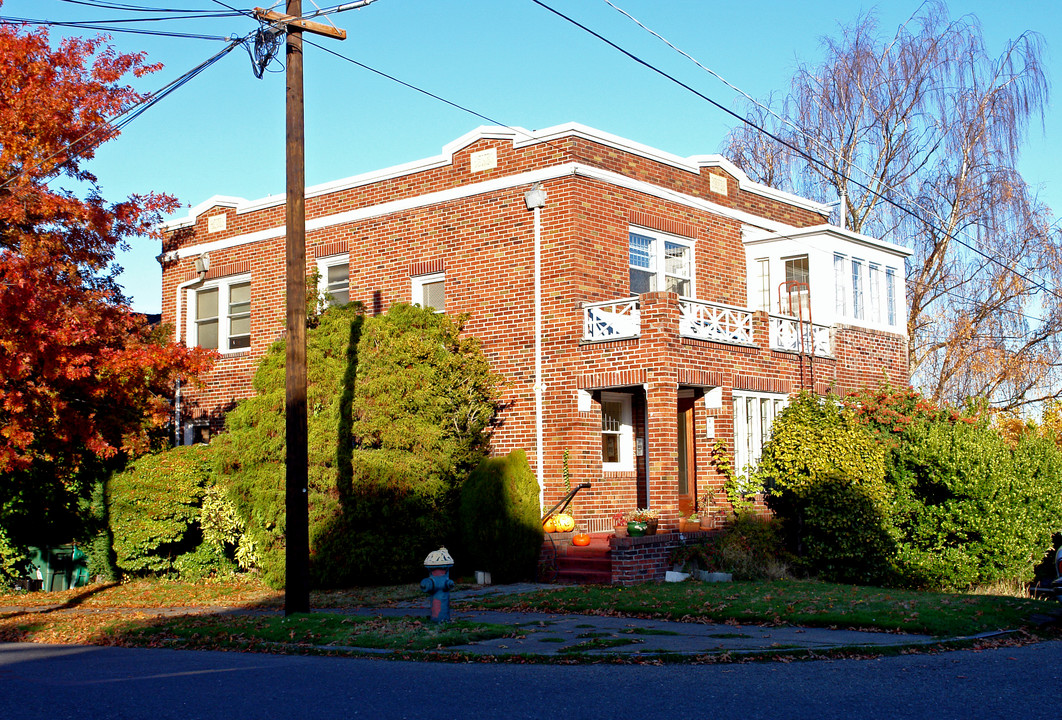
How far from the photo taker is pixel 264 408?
18.5 meters

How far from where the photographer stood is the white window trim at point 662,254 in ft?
69.8

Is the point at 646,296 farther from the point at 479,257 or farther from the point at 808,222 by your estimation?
the point at 808,222

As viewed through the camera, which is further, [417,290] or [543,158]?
[417,290]

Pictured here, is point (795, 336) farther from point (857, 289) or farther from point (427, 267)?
point (427, 267)

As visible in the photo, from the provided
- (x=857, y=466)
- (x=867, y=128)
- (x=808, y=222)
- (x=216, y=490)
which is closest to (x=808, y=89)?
(x=867, y=128)

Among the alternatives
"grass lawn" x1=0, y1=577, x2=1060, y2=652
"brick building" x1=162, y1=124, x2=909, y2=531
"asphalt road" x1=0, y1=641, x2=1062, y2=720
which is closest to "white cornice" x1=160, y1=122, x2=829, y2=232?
"brick building" x1=162, y1=124, x2=909, y2=531

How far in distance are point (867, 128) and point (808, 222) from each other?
26.3ft

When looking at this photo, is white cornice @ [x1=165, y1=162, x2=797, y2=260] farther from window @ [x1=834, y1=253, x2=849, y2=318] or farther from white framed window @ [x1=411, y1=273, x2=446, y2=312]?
white framed window @ [x1=411, y1=273, x2=446, y2=312]

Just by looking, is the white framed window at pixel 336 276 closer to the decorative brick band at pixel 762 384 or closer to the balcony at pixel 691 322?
the balcony at pixel 691 322

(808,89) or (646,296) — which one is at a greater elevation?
(808,89)

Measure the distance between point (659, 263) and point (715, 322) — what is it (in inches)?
94.7

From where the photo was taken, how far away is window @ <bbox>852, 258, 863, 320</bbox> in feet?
76.5

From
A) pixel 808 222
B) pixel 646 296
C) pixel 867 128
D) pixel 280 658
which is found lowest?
pixel 280 658

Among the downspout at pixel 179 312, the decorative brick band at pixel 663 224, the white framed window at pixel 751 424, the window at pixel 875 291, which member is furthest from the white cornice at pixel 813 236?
the downspout at pixel 179 312
